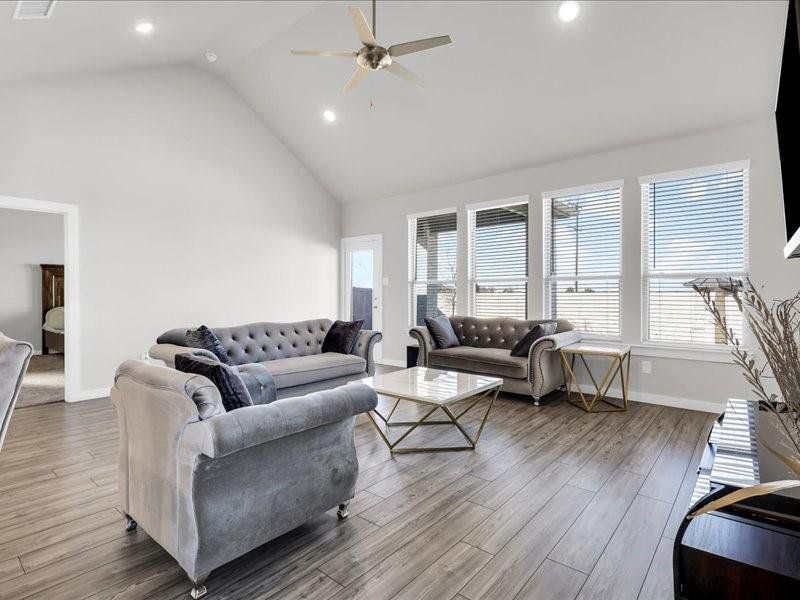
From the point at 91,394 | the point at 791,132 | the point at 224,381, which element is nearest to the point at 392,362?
the point at 91,394

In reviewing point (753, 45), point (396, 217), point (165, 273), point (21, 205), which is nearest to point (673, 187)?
point (753, 45)

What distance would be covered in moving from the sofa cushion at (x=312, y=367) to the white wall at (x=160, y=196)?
2.13 metres

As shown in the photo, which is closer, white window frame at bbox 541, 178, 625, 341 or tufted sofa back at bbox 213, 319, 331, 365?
tufted sofa back at bbox 213, 319, 331, 365

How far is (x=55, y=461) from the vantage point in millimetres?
3057

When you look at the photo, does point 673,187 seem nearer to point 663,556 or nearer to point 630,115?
point 630,115

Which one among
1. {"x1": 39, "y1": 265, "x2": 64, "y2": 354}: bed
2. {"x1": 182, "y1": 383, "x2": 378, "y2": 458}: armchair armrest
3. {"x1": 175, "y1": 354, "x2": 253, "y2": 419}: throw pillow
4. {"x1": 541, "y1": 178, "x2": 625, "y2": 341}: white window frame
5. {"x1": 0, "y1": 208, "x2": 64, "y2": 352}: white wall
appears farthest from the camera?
{"x1": 39, "y1": 265, "x2": 64, "y2": 354}: bed

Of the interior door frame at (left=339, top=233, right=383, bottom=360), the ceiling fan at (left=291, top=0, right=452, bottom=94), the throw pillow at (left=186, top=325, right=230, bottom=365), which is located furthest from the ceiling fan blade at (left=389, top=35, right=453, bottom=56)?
the interior door frame at (left=339, top=233, right=383, bottom=360)

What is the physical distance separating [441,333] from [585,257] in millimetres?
1956

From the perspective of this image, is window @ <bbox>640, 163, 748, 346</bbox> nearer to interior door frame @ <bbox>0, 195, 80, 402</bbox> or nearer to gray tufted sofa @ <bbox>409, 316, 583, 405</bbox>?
gray tufted sofa @ <bbox>409, 316, 583, 405</bbox>

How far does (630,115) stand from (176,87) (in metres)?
5.47

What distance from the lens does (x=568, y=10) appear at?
3.62 m

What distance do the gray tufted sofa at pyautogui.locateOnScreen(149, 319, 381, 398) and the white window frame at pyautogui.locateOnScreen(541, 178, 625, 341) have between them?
2262 mm

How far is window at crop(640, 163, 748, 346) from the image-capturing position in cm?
414

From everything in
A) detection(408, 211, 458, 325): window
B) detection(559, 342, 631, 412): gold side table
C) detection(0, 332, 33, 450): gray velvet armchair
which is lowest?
detection(559, 342, 631, 412): gold side table
